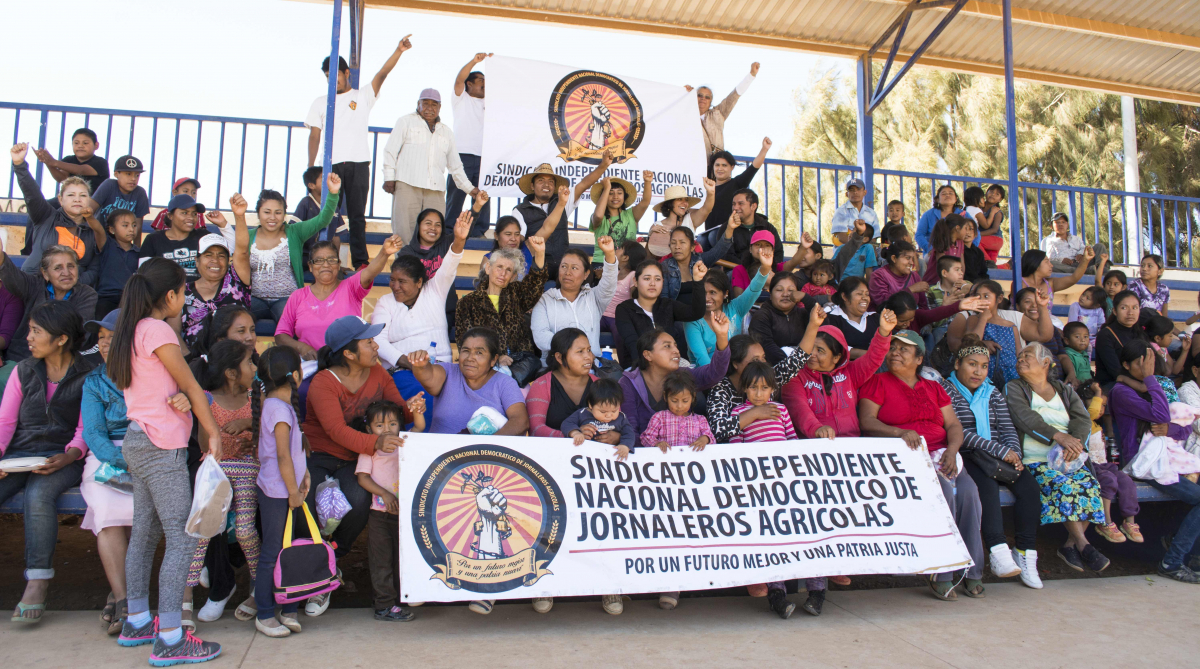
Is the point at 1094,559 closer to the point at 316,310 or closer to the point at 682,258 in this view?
the point at 682,258

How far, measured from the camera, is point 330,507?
3982mm

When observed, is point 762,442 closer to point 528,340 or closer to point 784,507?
point 784,507

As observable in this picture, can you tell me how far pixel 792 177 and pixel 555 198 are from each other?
1624 cm

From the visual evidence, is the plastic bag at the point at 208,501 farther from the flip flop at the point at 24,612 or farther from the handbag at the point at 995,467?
the handbag at the point at 995,467

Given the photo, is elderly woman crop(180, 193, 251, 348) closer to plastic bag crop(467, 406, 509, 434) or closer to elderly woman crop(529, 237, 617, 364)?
elderly woman crop(529, 237, 617, 364)

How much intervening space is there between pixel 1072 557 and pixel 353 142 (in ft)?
22.3

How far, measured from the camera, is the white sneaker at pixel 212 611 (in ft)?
12.9

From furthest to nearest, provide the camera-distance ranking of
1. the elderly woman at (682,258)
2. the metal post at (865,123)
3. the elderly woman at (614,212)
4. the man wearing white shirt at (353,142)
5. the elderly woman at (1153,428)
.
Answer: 1. the metal post at (865,123)
2. the man wearing white shirt at (353,142)
3. the elderly woman at (614,212)
4. the elderly woman at (682,258)
5. the elderly woman at (1153,428)

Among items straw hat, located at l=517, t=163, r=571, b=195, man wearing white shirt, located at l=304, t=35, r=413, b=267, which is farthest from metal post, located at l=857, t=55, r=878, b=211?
man wearing white shirt, located at l=304, t=35, r=413, b=267

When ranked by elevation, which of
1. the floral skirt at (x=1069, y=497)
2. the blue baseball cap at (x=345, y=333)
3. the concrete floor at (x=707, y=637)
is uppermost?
the blue baseball cap at (x=345, y=333)

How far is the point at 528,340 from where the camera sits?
5750 millimetres

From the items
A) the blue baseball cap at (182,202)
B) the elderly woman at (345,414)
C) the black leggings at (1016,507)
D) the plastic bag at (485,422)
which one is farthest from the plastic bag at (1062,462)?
the blue baseball cap at (182,202)

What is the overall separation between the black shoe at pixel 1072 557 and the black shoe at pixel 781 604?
7.87 ft

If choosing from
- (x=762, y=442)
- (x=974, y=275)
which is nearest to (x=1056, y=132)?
(x=974, y=275)
